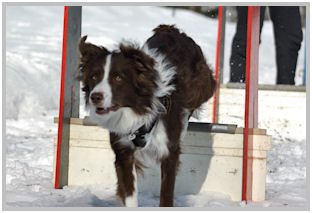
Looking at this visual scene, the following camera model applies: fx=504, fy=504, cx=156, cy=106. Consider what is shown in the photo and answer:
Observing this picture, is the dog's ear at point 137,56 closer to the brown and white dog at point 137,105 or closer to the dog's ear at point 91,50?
the brown and white dog at point 137,105

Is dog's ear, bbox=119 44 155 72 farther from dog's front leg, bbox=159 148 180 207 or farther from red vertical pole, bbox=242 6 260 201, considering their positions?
red vertical pole, bbox=242 6 260 201

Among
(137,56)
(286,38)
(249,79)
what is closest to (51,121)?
(286,38)

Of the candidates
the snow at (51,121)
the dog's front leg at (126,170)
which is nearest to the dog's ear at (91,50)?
the snow at (51,121)

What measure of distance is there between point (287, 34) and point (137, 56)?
442cm

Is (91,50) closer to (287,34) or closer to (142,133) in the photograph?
(142,133)

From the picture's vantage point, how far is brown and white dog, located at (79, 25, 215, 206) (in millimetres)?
3758

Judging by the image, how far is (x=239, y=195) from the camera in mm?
4891

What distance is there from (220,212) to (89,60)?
1.53 m

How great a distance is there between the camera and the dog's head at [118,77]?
3674 mm

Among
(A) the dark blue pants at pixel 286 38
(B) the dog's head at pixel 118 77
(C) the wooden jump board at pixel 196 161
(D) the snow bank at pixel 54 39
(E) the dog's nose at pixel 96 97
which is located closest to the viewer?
(E) the dog's nose at pixel 96 97

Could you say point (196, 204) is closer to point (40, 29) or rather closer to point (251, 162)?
point (251, 162)

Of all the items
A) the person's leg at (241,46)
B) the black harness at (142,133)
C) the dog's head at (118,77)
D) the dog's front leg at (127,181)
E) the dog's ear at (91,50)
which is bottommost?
the dog's front leg at (127,181)

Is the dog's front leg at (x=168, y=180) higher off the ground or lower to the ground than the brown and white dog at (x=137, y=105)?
lower

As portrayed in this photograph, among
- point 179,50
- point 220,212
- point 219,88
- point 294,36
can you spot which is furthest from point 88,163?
point 294,36
